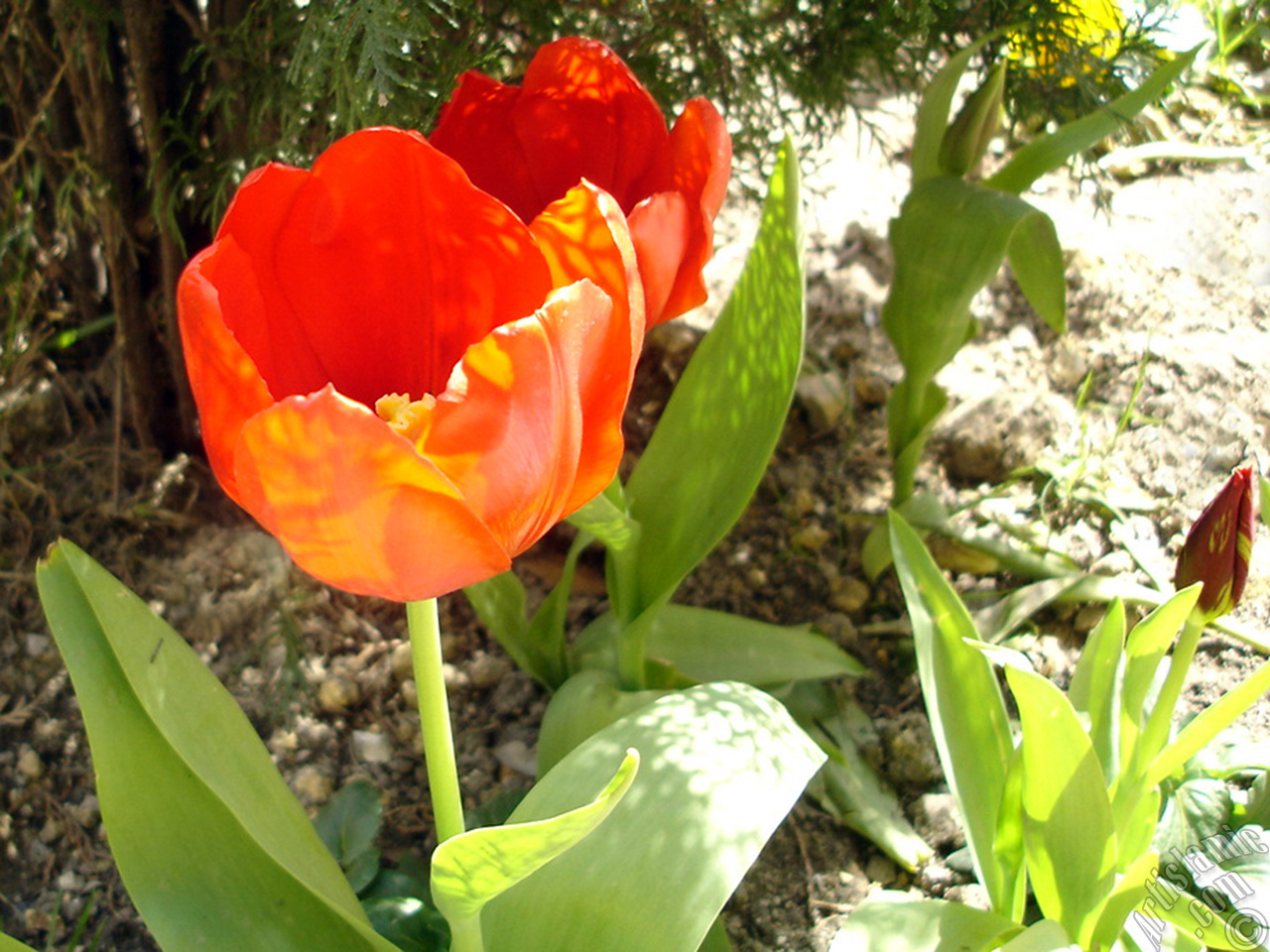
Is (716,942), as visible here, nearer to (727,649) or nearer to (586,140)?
(727,649)

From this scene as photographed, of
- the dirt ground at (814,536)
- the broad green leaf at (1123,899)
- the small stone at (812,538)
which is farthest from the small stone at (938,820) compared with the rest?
Answer: the small stone at (812,538)

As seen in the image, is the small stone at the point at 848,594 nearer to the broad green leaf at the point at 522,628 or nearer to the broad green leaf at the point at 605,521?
the broad green leaf at the point at 522,628

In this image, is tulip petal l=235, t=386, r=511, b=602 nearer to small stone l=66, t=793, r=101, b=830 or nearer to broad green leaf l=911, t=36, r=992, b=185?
small stone l=66, t=793, r=101, b=830

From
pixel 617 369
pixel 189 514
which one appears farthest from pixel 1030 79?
pixel 189 514

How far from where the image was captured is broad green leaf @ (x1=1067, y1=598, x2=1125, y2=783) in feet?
3.24

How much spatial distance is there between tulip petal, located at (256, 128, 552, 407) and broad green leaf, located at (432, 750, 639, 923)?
315mm

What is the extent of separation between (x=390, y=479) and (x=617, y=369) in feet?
0.52

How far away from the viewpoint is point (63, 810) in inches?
48.4

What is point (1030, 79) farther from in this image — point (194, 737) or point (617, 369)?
point (194, 737)

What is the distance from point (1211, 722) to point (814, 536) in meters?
0.70

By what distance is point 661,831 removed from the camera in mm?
835

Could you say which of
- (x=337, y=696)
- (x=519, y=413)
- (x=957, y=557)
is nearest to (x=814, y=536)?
(x=957, y=557)

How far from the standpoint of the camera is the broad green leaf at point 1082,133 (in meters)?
1.25

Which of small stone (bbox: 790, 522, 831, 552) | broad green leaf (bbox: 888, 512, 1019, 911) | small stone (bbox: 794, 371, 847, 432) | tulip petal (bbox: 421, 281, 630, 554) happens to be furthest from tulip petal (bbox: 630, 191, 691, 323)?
small stone (bbox: 794, 371, 847, 432)
